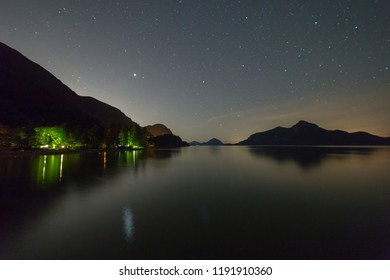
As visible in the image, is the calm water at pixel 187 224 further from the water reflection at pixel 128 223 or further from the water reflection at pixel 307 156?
the water reflection at pixel 307 156

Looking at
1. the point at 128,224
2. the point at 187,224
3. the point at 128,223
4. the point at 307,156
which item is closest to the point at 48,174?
the point at 128,223

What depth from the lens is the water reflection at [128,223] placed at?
9.67 metres

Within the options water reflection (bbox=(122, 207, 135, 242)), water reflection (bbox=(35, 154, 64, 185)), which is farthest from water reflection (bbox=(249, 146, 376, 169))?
water reflection (bbox=(35, 154, 64, 185))

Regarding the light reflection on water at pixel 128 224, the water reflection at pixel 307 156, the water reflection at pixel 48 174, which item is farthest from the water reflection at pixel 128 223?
the water reflection at pixel 307 156

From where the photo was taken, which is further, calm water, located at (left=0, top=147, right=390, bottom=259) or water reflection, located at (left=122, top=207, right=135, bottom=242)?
water reflection, located at (left=122, top=207, right=135, bottom=242)

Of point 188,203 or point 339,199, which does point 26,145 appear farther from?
point 339,199

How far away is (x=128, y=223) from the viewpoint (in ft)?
37.0

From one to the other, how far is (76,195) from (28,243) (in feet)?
28.5

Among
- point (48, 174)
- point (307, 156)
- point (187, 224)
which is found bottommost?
point (187, 224)

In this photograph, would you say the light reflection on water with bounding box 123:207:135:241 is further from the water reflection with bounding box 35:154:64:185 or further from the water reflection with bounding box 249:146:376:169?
the water reflection with bounding box 249:146:376:169

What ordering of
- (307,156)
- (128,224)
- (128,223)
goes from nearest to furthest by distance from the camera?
(128,224)
(128,223)
(307,156)

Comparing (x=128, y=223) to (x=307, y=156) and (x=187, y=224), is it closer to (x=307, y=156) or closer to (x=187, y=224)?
(x=187, y=224)

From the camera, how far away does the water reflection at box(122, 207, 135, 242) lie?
967 centimetres
